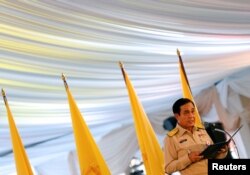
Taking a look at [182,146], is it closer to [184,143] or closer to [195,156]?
[184,143]

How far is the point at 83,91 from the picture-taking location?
14.7ft

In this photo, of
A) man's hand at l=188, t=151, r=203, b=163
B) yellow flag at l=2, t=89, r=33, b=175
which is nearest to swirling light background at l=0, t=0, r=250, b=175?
yellow flag at l=2, t=89, r=33, b=175

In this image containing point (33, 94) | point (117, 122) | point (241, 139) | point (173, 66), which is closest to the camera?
point (33, 94)

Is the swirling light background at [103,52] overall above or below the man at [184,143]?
above

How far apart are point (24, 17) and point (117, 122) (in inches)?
135

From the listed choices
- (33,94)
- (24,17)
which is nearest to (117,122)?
(33,94)

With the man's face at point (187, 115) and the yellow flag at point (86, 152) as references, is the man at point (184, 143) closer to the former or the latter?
the man's face at point (187, 115)

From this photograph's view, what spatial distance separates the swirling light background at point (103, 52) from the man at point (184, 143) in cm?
124

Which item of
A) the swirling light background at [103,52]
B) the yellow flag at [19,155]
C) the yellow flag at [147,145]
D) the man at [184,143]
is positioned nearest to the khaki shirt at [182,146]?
the man at [184,143]

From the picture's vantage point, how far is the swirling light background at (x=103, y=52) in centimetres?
305

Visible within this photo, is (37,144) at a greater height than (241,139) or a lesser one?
greater

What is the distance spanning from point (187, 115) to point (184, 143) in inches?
5.1

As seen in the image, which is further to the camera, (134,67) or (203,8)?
(134,67)

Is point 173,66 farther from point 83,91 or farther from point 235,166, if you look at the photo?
point 235,166
